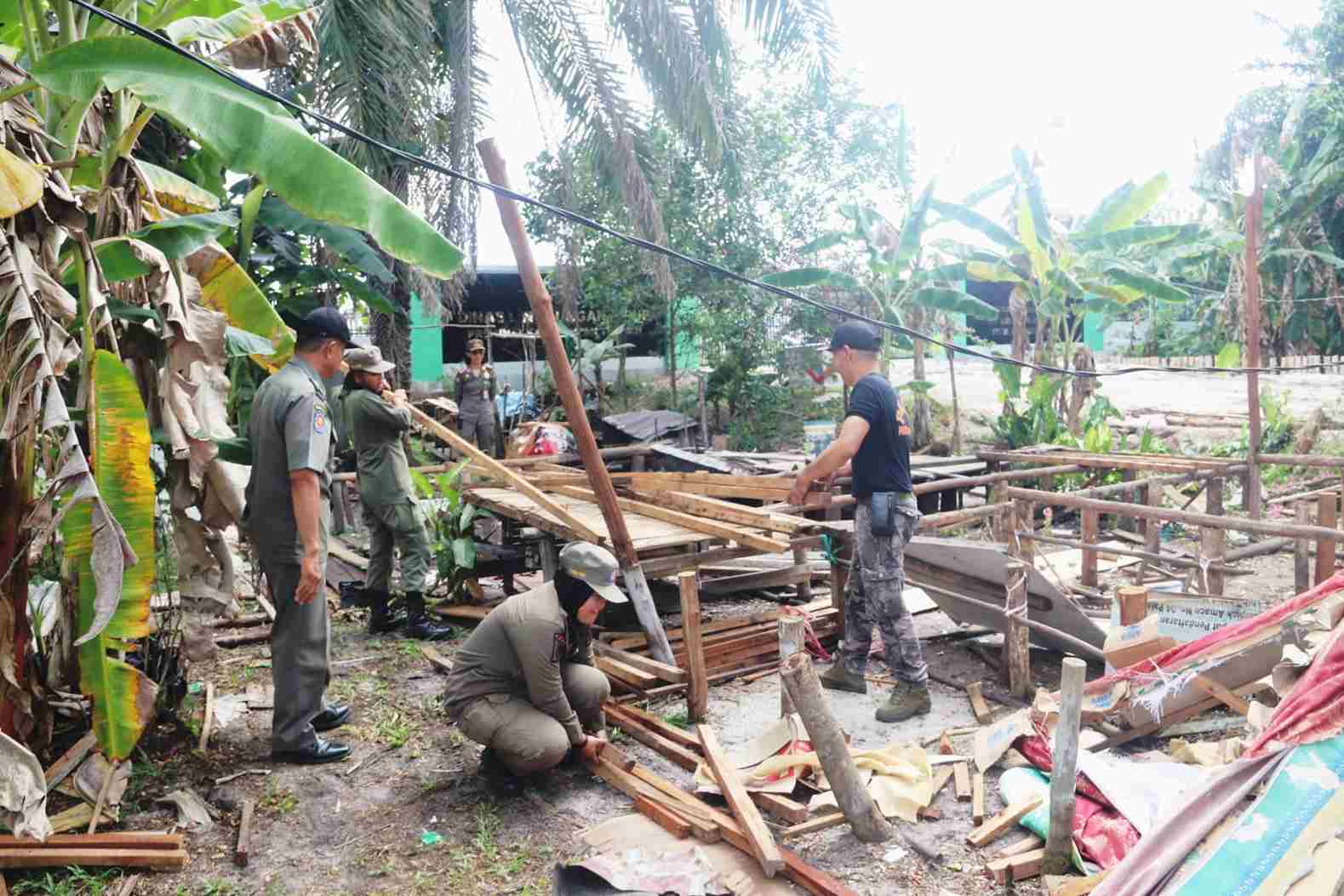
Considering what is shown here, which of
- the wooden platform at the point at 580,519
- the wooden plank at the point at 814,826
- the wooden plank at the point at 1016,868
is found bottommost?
the wooden plank at the point at 1016,868

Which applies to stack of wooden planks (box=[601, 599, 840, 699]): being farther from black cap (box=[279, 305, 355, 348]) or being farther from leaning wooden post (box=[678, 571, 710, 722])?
black cap (box=[279, 305, 355, 348])

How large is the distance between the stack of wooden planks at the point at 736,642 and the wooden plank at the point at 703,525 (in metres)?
0.65

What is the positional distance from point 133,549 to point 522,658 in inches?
63.3

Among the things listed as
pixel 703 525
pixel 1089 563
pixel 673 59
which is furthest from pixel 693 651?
pixel 673 59

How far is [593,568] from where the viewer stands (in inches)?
171

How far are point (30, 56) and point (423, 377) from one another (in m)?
15.8

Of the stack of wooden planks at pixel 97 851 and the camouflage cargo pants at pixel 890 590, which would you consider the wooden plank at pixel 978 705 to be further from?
the stack of wooden planks at pixel 97 851

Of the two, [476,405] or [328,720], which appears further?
[476,405]

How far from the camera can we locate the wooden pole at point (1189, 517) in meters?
4.52

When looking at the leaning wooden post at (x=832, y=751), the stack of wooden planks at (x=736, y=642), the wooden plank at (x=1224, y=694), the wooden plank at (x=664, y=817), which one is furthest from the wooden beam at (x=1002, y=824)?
the stack of wooden planks at (x=736, y=642)

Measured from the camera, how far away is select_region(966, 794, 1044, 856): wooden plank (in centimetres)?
397

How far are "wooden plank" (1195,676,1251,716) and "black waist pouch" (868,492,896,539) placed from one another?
5.19 feet

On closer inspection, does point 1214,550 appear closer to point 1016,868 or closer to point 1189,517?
point 1189,517

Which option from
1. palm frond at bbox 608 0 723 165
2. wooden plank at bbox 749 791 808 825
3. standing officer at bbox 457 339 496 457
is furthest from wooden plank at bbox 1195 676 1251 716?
standing officer at bbox 457 339 496 457
